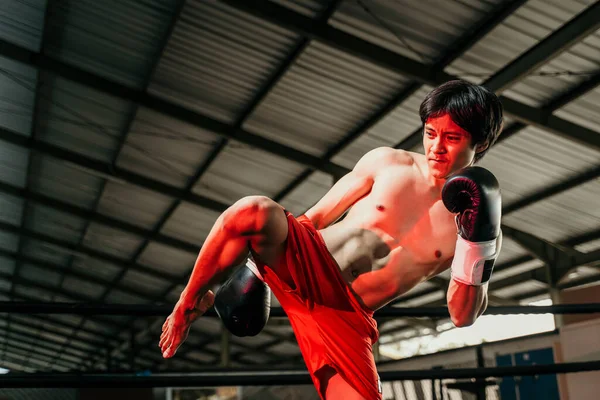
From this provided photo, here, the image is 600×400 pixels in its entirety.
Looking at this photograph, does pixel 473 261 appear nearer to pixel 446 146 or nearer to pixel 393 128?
pixel 446 146

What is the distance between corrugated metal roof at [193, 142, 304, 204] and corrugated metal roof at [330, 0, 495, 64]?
8.77ft

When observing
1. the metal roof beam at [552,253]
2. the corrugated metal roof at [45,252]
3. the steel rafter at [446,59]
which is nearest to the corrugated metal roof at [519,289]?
the metal roof beam at [552,253]

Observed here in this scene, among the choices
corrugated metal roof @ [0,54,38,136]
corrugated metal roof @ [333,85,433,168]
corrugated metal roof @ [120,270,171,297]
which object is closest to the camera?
corrugated metal roof @ [333,85,433,168]

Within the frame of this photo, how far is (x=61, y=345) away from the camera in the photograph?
2256 cm

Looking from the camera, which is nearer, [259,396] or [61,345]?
[259,396]

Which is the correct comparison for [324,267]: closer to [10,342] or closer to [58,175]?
[58,175]

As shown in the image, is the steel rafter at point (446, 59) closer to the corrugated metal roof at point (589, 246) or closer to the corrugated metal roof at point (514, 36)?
the corrugated metal roof at point (514, 36)

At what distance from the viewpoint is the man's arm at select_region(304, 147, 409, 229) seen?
1.78m

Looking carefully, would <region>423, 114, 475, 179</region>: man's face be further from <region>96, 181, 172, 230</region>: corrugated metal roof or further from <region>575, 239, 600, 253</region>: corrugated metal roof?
<region>96, 181, 172, 230</region>: corrugated metal roof

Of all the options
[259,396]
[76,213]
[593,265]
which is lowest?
[259,396]

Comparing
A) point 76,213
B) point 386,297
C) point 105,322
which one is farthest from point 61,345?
point 386,297

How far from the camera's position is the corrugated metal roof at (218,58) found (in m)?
6.95

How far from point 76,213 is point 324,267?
457 inches

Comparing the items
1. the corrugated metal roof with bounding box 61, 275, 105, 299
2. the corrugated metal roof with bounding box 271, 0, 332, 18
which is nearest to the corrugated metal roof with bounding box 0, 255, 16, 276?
the corrugated metal roof with bounding box 61, 275, 105, 299
